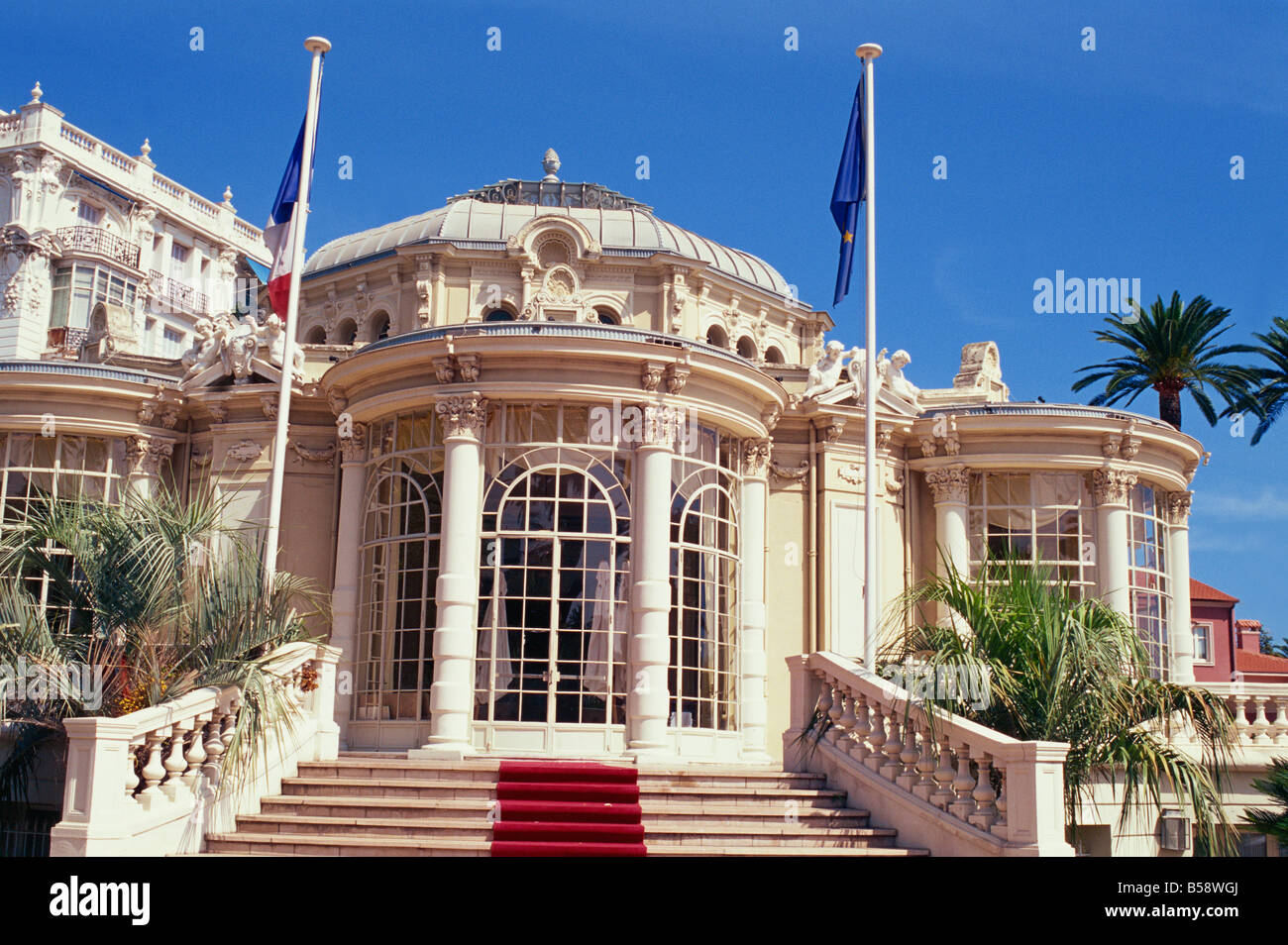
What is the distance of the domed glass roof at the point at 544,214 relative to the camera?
24.0 meters

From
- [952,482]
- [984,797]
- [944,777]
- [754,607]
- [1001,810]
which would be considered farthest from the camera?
[952,482]

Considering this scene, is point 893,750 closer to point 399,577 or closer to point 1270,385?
point 399,577

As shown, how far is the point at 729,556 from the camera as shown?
18375 mm

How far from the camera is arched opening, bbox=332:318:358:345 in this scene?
24.2 metres

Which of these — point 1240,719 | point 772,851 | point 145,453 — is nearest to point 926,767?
point 772,851

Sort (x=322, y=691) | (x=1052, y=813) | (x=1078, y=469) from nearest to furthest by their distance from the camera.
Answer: (x=1052, y=813)
(x=322, y=691)
(x=1078, y=469)

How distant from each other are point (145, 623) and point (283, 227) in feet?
24.0

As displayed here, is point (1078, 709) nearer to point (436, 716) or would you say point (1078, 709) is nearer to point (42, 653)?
point (436, 716)

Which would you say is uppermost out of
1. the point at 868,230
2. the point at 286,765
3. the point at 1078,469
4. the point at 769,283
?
the point at 769,283

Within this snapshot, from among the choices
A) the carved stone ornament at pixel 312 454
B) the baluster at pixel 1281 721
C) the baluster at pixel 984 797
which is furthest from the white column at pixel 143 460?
the baluster at pixel 1281 721

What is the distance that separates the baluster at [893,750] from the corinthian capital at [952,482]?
8.35m

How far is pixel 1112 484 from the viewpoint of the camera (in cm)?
2048

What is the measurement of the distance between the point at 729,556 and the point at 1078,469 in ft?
19.3
